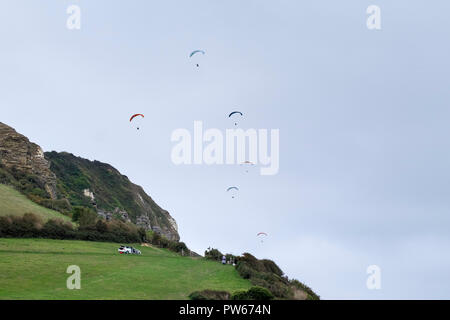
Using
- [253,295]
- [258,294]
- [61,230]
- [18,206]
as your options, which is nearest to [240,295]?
[253,295]

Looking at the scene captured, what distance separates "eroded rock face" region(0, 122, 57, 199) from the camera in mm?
83719

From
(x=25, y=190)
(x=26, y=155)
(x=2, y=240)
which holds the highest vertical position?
(x=26, y=155)

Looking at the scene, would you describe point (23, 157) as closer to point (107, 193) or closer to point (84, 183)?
point (84, 183)

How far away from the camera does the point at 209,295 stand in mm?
28797

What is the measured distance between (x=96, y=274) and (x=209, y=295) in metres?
10.1

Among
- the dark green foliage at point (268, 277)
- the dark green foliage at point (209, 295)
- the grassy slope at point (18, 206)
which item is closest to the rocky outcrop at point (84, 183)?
the grassy slope at point (18, 206)

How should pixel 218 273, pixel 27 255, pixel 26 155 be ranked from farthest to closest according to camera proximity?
pixel 26 155 → pixel 218 273 → pixel 27 255

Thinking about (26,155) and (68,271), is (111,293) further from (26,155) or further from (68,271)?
(26,155)

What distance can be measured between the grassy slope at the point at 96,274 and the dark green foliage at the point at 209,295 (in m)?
0.80
